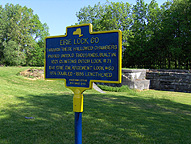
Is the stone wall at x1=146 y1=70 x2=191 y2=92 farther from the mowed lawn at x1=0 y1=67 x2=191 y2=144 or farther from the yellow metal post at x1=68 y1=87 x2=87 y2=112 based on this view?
the yellow metal post at x1=68 y1=87 x2=87 y2=112

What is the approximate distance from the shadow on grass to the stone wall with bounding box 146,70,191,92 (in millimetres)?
10987

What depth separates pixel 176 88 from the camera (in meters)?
17.6

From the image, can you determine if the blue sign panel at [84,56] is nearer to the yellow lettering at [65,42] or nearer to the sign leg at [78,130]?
the yellow lettering at [65,42]

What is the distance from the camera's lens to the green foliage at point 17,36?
3653 cm

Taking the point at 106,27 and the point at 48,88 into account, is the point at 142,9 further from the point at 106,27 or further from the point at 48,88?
the point at 48,88

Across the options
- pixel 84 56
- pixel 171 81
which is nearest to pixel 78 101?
pixel 84 56

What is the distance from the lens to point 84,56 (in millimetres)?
3686

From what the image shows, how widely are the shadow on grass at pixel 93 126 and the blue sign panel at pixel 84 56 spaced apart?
59.7 inches

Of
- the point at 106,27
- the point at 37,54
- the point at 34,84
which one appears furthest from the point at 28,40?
the point at 34,84

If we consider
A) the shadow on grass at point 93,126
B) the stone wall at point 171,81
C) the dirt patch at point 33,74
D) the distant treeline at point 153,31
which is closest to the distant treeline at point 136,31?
the distant treeline at point 153,31

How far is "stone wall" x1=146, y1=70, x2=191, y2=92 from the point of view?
1722cm

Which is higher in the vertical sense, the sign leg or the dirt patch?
the dirt patch

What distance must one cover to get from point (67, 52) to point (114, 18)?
30794 mm

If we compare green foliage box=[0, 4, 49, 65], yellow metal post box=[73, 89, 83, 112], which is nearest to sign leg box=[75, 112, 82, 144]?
yellow metal post box=[73, 89, 83, 112]
